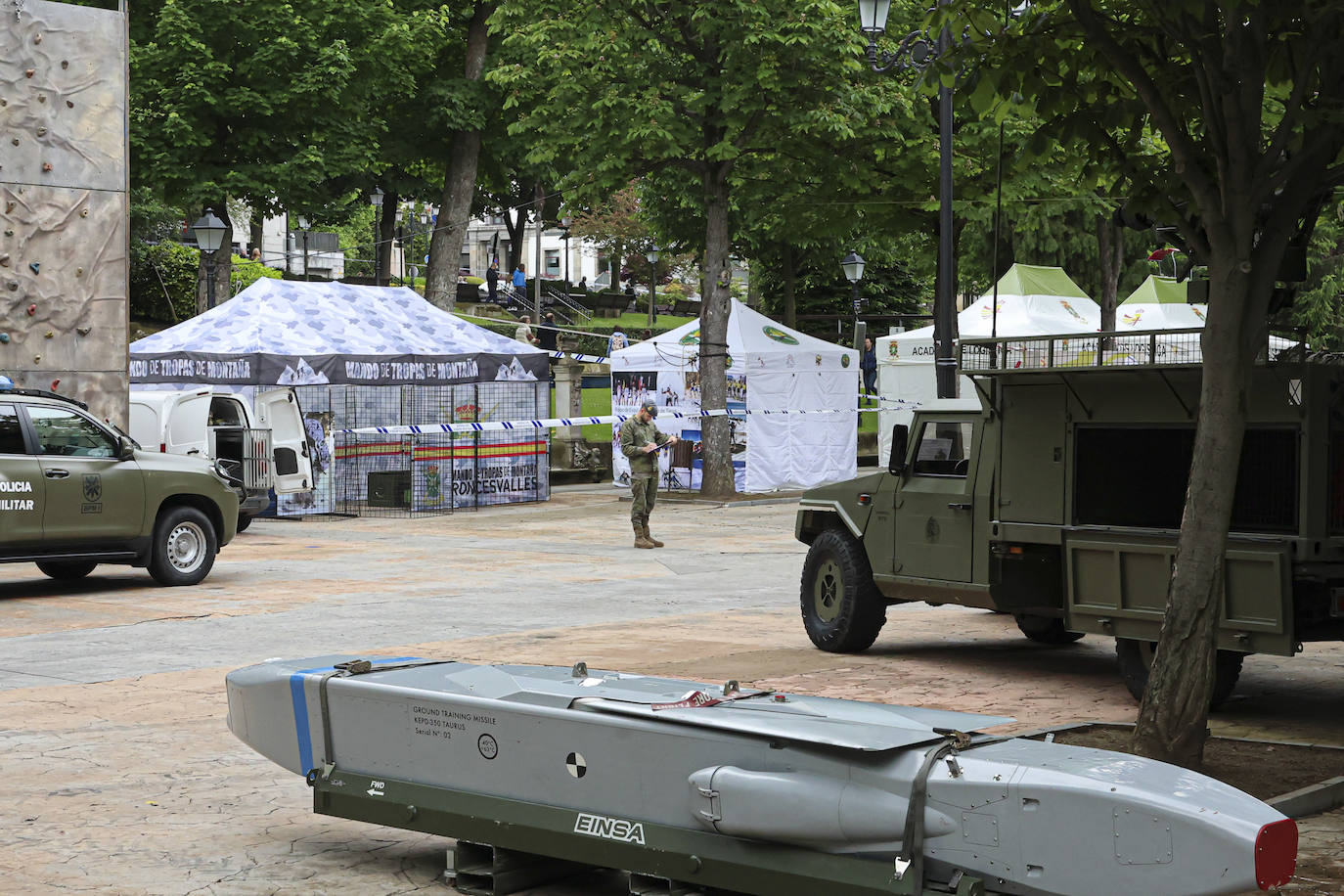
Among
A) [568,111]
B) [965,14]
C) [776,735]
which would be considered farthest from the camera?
[568,111]

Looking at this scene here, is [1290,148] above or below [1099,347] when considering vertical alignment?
above

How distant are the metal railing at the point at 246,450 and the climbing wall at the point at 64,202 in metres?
2.01

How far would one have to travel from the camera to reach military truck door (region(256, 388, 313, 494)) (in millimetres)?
24375

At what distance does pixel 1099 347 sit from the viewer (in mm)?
9570

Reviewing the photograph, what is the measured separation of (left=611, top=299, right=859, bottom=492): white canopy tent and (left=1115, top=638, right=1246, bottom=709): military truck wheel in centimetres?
1935

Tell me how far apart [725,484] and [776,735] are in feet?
76.5

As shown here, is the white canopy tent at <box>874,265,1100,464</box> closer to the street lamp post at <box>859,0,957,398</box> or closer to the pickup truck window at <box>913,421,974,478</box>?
the street lamp post at <box>859,0,957,398</box>

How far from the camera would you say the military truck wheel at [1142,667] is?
9.59m

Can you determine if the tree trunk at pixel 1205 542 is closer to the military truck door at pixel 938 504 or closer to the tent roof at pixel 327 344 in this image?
the military truck door at pixel 938 504

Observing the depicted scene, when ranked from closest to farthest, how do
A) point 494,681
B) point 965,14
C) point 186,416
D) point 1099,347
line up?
point 494,681 < point 965,14 < point 1099,347 < point 186,416

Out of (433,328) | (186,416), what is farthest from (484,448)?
(186,416)

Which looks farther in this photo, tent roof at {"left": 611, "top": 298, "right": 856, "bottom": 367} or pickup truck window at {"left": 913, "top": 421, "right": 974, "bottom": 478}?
tent roof at {"left": 611, "top": 298, "right": 856, "bottom": 367}

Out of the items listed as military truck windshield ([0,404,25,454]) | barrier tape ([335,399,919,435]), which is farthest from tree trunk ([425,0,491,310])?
military truck windshield ([0,404,25,454])

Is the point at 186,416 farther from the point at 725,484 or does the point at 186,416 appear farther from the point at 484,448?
the point at 725,484
